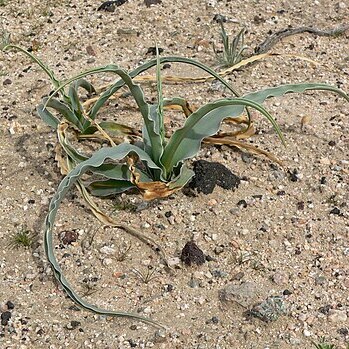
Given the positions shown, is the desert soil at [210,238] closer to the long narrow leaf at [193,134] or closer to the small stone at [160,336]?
the small stone at [160,336]

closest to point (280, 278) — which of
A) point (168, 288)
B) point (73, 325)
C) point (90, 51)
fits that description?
point (168, 288)

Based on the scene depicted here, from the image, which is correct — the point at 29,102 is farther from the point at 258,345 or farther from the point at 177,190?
the point at 258,345

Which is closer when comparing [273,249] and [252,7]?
[273,249]

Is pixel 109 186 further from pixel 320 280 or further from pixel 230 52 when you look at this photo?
pixel 230 52

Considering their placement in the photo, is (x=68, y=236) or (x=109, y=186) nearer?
(x=68, y=236)

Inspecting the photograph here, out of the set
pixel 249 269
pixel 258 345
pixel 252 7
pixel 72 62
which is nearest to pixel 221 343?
pixel 258 345

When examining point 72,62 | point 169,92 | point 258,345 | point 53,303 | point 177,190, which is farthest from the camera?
point 72,62
